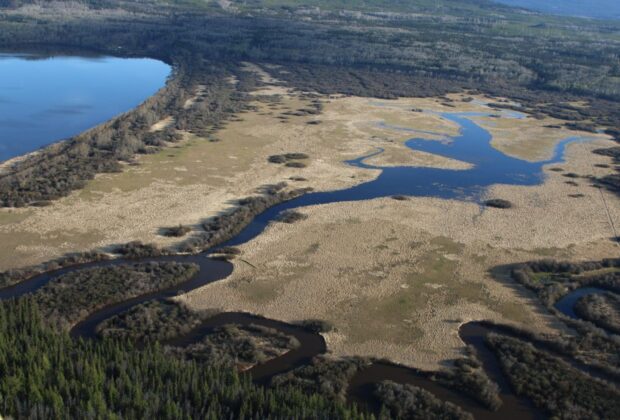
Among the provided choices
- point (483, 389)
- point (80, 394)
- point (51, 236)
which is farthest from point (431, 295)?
point (51, 236)

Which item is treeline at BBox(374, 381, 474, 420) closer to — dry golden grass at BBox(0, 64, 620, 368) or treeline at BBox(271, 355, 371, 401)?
treeline at BBox(271, 355, 371, 401)

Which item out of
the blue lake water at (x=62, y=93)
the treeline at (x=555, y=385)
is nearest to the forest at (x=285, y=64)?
the blue lake water at (x=62, y=93)

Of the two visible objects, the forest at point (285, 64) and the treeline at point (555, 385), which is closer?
the treeline at point (555, 385)

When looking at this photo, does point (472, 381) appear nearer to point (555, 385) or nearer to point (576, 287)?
point (555, 385)

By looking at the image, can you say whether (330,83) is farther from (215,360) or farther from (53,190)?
(215,360)

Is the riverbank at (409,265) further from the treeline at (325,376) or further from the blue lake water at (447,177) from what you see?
the blue lake water at (447,177)

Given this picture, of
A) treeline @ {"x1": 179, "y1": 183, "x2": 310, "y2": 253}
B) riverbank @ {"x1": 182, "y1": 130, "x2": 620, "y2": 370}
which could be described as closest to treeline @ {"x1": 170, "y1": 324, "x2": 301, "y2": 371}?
riverbank @ {"x1": 182, "y1": 130, "x2": 620, "y2": 370}
